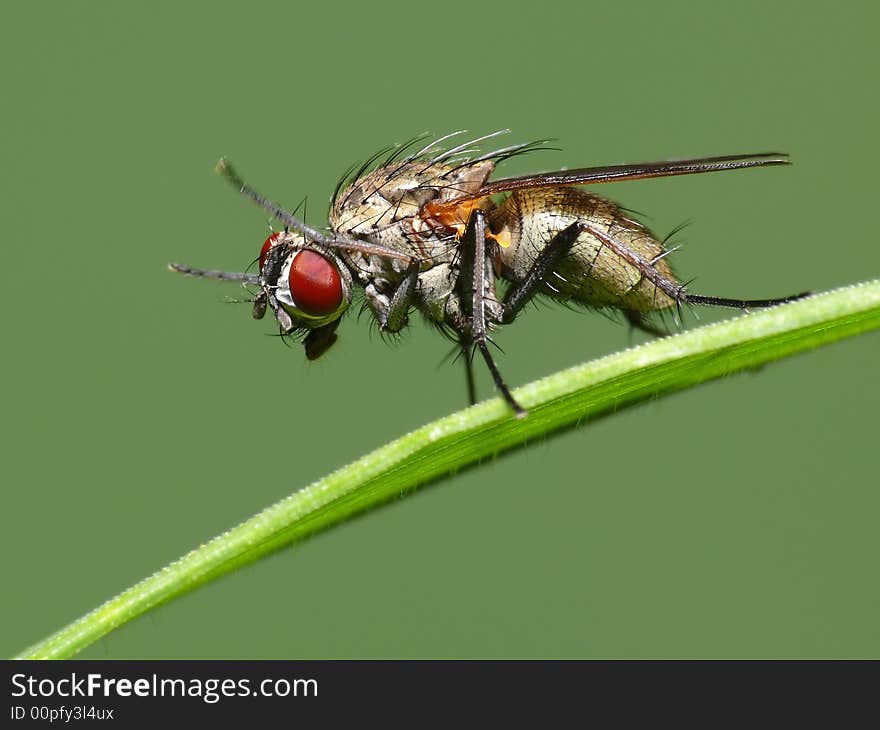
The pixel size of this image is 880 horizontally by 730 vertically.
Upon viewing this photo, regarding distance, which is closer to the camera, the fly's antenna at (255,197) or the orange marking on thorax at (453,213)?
the fly's antenna at (255,197)

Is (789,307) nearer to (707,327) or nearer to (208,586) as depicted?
(707,327)

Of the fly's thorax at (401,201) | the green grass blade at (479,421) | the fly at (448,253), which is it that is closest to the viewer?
the green grass blade at (479,421)

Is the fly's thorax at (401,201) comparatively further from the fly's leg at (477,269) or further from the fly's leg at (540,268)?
the fly's leg at (540,268)

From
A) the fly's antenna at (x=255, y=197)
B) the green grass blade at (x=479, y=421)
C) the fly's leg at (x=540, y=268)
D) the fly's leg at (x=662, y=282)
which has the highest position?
the fly's antenna at (x=255, y=197)

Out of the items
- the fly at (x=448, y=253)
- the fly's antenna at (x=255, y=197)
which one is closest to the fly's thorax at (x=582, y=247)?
the fly at (x=448, y=253)

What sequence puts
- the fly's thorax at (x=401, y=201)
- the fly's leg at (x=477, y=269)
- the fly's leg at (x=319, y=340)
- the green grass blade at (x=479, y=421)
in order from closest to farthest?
the green grass blade at (x=479, y=421) → the fly's leg at (x=477, y=269) → the fly's thorax at (x=401, y=201) → the fly's leg at (x=319, y=340)

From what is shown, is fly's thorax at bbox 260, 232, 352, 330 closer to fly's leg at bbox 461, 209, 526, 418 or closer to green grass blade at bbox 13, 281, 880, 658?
fly's leg at bbox 461, 209, 526, 418
